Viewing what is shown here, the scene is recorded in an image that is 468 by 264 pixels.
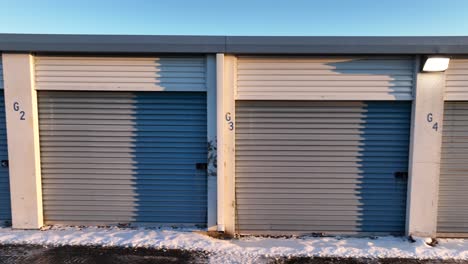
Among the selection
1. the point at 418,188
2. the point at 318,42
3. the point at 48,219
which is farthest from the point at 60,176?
the point at 418,188

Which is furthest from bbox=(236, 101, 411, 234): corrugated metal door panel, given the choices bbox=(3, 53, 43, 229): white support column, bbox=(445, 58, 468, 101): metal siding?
bbox=(3, 53, 43, 229): white support column

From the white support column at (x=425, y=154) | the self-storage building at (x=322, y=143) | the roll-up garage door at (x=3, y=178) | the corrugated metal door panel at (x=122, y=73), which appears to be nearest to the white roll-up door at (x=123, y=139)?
the corrugated metal door panel at (x=122, y=73)

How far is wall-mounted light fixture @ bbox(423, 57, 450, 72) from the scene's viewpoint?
4.25 m

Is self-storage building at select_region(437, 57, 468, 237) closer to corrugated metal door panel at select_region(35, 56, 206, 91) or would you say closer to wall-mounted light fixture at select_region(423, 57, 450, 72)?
wall-mounted light fixture at select_region(423, 57, 450, 72)

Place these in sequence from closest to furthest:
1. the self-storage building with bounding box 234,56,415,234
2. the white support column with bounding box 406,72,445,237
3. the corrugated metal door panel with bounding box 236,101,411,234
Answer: the white support column with bounding box 406,72,445,237 < the self-storage building with bounding box 234,56,415,234 < the corrugated metal door panel with bounding box 236,101,411,234

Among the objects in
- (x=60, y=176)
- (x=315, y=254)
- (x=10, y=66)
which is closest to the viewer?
(x=315, y=254)

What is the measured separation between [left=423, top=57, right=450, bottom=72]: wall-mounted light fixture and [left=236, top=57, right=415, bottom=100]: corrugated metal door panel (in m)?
0.21

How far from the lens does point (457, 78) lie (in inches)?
174

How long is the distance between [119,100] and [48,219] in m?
2.22

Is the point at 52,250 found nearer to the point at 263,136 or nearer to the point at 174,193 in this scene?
the point at 174,193

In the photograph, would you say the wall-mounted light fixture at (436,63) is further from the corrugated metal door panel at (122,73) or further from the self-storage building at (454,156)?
the corrugated metal door panel at (122,73)

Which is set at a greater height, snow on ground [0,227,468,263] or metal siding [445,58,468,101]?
metal siding [445,58,468,101]

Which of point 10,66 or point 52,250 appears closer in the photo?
point 52,250

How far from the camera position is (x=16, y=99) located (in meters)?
4.55
